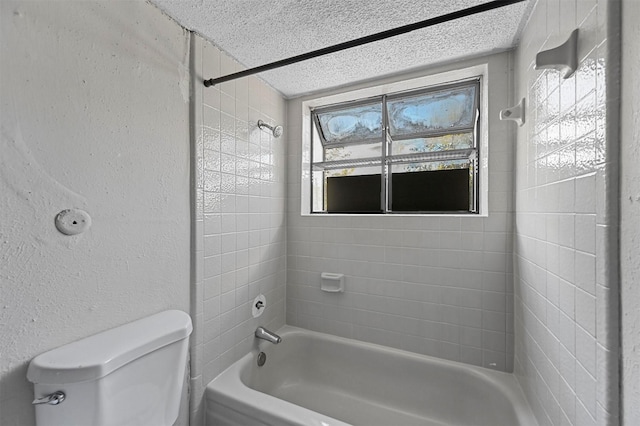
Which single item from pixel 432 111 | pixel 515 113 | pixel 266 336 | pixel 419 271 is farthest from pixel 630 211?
pixel 266 336

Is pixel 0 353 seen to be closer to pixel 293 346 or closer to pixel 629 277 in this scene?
pixel 293 346

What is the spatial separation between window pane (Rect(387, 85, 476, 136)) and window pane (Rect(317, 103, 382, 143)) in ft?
0.37

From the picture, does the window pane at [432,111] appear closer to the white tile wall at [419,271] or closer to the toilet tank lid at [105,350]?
the white tile wall at [419,271]

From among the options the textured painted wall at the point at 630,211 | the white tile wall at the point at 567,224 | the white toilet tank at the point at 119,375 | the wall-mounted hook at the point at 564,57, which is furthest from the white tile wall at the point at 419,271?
the white toilet tank at the point at 119,375

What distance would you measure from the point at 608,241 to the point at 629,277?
9 centimetres

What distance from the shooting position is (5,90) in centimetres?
74

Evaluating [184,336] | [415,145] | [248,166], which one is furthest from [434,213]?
[184,336]

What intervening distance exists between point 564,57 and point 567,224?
529 millimetres

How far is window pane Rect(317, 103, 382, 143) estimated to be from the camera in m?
2.06

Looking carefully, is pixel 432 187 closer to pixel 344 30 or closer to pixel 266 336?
pixel 344 30

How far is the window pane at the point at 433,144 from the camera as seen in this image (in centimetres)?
180

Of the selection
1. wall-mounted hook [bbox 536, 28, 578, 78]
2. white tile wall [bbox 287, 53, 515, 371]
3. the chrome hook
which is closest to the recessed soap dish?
white tile wall [bbox 287, 53, 515, 371]

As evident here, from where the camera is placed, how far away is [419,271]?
5.49ft

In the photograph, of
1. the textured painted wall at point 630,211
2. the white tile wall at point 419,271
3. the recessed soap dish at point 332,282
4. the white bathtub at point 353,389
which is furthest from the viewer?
the recessed soap dish at point 332,282
